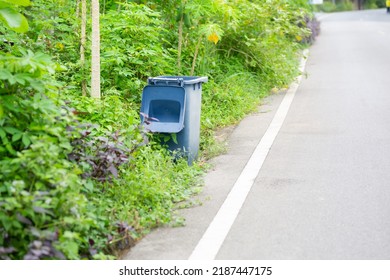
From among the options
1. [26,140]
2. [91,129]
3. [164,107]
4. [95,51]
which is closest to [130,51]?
[95,51]

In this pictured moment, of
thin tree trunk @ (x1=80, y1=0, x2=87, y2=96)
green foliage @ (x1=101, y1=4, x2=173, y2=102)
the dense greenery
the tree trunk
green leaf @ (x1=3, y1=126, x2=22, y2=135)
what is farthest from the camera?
green foliage @ (x1=101, y1=4, x2=173, y2=102)

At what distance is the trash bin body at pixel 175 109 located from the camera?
7809mm

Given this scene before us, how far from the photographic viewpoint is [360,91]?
46.6 ft

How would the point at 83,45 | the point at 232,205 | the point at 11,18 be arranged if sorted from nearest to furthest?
the point at 11,18
the point at 232,205
the point at 83,45

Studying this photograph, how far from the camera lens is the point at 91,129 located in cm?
637

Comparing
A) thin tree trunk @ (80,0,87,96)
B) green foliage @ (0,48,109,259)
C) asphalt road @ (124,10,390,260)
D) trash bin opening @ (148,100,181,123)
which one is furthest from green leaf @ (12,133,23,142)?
thin tree trunk @ (80,0,87,96)

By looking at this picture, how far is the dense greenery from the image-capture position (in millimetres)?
4949

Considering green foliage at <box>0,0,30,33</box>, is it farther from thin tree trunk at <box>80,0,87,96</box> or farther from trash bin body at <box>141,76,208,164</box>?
thin tree trunk at <box>80,0,87,96</box>

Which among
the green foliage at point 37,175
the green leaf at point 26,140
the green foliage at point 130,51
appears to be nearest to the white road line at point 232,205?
the green foliage at point 37,175

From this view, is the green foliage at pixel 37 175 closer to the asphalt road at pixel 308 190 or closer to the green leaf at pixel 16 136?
the green leaf at pixel 16 136

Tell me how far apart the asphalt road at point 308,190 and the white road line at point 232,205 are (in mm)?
58

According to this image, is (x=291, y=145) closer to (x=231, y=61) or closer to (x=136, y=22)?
(x=136, y=22)

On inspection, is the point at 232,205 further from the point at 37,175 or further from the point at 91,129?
the point at 37,175

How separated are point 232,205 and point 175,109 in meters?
1.82
